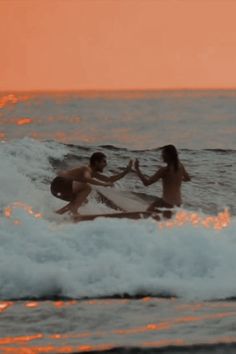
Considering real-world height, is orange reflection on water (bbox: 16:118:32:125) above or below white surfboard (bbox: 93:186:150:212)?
above

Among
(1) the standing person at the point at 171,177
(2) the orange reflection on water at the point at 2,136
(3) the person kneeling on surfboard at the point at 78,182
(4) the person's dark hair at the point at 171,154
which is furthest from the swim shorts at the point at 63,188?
(2) the orange reflection on water at the point at 2,136

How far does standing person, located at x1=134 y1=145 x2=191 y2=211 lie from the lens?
13102mm

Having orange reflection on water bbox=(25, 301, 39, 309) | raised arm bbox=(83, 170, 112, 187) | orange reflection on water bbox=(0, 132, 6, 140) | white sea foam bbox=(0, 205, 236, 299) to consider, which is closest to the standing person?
raised arm bbox=(83, 170, 112, 187)

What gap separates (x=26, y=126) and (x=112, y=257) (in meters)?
38.8

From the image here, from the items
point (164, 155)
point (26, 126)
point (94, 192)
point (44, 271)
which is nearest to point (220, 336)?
point (44, 271)

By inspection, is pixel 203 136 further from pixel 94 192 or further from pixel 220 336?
pixel 220 336

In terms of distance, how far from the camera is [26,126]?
4947 centimetres

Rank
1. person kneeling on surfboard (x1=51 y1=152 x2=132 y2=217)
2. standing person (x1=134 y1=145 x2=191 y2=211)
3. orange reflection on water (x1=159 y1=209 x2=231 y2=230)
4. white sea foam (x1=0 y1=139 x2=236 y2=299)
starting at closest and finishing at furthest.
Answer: white sea foam (x1=0 y1=139 x2=236 y2=299), orange reflection on water (x1=159 y1=209 x2=231 y2=230), standing person (x1=134 y1=145 x2=191 y2=211), person kneeling on surfboard (x1=51 y1=152 x2=132 y2=217)

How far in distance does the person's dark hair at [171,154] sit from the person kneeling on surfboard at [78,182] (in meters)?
0.82

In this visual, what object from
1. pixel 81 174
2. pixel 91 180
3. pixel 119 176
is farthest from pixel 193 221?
pixel 81 174

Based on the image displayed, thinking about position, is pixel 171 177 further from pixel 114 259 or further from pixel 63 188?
pixel 114 259

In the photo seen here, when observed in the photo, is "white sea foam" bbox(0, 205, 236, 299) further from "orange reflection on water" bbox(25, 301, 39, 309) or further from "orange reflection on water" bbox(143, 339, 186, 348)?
"orange reflection on water" bbox(143, 339, 186, 348)

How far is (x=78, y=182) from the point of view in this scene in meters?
14.2

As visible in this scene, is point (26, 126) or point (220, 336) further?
point (26, 126)
